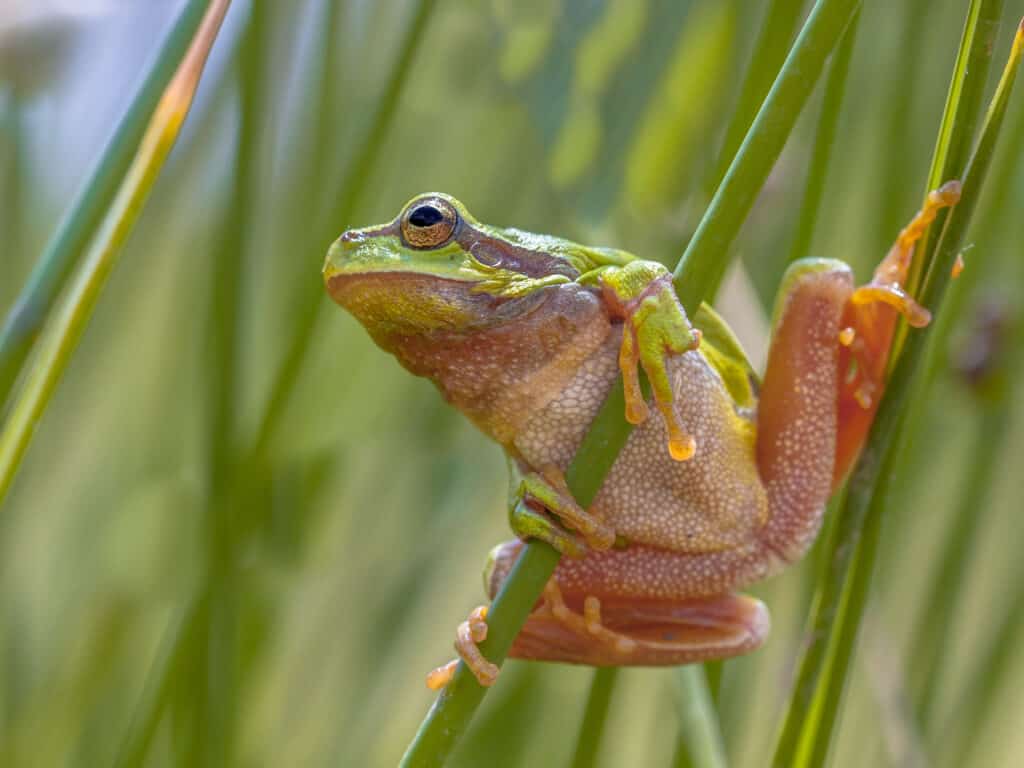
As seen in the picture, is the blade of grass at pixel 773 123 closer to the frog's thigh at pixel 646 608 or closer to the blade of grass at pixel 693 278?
the blade of grass at pixel 693 278

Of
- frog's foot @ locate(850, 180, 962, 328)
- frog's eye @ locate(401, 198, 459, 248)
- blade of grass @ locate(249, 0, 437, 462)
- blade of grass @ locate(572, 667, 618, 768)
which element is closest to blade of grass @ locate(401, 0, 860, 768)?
frog's foot @ locate(850, 180, 962, 328)

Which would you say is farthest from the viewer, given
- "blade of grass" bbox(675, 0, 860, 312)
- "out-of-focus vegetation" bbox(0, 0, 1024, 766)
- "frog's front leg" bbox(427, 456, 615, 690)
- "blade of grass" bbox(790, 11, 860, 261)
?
"out-of-focus vegetation" bbox(0, 0, 1024, 766)

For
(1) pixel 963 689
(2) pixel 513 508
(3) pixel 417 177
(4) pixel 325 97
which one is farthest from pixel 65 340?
(1) pixel 963 689

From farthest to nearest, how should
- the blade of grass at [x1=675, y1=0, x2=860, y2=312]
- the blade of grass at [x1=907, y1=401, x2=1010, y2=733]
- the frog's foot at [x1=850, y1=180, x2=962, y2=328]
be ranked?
the blade of grass at [x1=907, y1=401, x2=1010, y2=733] → the frog's foot at [x1=850, y1=180, x2=962, y2=328] → the blade of grass at [x1=675, y1=0, x2=860, y2=312]

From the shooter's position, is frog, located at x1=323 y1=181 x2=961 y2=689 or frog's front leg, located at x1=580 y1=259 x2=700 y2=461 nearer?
frog's front leg, located at x1=580 y1=259 x2=700 y2=461

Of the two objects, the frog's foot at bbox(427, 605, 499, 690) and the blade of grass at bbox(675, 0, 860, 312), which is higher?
the blade of grass at bbox(675, 0, 860, 312)

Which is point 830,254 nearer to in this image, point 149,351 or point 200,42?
point 200,42

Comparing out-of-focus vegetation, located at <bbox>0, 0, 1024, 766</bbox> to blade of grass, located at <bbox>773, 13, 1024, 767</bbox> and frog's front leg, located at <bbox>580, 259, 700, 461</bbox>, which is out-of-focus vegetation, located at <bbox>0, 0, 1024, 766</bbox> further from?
blade of grass, located at <bbox>773, 13, 1024, 767</bbox>
